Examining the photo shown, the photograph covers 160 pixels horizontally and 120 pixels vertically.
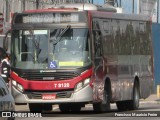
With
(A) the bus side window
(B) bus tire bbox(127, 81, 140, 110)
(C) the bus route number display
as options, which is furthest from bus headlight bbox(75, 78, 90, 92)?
(B) bus tire bbox(127, 81, 140, 110)

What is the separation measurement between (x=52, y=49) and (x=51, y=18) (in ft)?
3.59

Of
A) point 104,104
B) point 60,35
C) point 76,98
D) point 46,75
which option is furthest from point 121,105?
point 60,35

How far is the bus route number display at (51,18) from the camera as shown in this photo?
83.1ft

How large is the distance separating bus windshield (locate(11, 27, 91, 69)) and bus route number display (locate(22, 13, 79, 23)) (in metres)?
0.36

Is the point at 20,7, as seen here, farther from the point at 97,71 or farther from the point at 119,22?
the point at 97,71

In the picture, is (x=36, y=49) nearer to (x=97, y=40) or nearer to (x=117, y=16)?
(x=97, y=40)

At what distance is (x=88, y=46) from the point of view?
25.0m

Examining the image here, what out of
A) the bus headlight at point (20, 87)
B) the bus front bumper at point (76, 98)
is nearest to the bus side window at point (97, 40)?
the bus front bumper at point (76, 98)

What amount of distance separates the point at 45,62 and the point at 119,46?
12.8 ft

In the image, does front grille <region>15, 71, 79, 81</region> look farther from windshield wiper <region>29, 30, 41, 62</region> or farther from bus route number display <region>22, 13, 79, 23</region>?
bus route number display <region>22, 13, 79, 23</region>

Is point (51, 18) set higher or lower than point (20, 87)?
higher

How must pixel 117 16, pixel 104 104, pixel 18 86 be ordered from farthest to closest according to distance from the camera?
pixel 117 16 < pixel 104 104 < pixel 18 86

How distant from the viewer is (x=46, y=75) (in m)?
25.0

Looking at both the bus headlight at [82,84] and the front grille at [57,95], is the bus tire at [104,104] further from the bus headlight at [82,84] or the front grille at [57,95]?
the front grille at [57,95]
